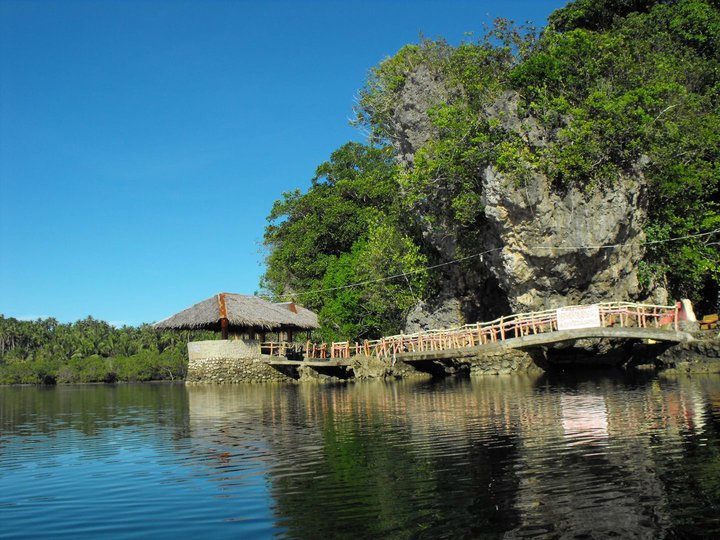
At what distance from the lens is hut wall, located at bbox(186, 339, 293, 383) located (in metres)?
34.2

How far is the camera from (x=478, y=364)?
28.6 metres

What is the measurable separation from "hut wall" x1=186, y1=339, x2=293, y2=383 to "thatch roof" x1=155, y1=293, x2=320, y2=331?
1.15m

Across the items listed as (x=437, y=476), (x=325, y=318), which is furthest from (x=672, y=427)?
(x=325, y=318)

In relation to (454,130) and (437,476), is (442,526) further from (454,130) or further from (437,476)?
(454,130)

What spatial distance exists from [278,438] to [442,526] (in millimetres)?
6533

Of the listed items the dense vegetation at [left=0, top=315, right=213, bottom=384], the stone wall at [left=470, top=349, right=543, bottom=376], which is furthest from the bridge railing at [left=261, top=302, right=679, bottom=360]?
the dense vegetation at [left=0, top=315, right=213, bottom=384]

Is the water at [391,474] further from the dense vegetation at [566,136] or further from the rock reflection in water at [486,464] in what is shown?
the dense vegetation at [566,136]

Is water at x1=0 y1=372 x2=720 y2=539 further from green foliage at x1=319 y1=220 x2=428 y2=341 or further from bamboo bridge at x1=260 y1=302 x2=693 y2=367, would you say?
green foliage at x1=319 y1=220 x2=428 y2=341

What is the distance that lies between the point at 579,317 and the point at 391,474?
57.7 ft

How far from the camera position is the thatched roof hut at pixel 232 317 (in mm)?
33812

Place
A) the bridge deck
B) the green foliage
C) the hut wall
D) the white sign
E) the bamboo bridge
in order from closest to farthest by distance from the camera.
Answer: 1. the bridge deck
2. the bamboo bridge
3. the white sign
4. the hut wall
5. the green foliage

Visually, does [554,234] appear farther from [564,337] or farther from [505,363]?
[505,363]

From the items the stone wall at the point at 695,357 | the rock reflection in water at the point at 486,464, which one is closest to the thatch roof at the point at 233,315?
the rock reflection in water at the point at 486,464

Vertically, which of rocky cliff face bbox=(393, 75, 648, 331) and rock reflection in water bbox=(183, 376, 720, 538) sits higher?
rocky cliff face bbox=(393, 75, 648, 331)
